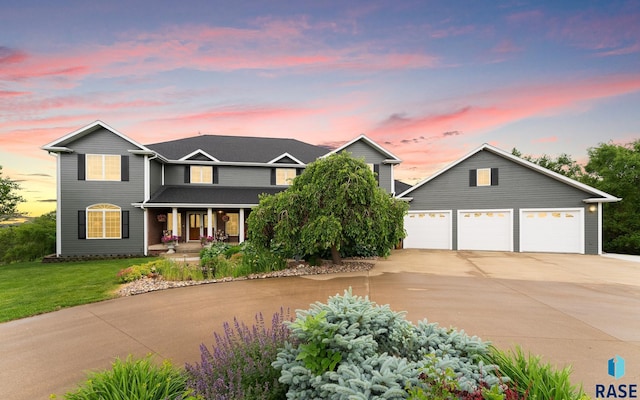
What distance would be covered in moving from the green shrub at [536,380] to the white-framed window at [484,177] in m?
15.2

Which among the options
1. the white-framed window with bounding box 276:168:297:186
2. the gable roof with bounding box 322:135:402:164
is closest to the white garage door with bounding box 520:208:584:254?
the gable roof with bounding box 322:135:402:164

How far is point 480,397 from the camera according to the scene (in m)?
2.10

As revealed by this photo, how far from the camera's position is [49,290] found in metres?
7.59

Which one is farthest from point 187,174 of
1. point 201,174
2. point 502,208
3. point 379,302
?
point 502,208

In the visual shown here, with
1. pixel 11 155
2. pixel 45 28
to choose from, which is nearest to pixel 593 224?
pixel 45 28

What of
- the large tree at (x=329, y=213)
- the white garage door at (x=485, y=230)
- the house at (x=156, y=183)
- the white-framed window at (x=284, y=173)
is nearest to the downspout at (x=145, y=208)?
the house at (x=156, y=183)

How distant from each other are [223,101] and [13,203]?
1940 cm

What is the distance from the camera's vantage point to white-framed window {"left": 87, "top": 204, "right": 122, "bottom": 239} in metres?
15.0

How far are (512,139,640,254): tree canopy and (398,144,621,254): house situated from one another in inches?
317

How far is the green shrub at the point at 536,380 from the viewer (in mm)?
2281

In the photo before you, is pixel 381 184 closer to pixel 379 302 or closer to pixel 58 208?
pixel 379 302

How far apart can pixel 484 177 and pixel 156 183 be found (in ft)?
62.0

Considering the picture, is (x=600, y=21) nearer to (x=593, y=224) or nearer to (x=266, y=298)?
(x=593, y=224)

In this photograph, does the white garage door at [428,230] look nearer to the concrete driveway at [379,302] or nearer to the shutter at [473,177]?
the shutter at [473,177]
